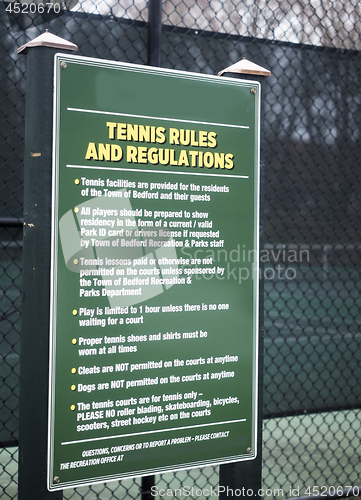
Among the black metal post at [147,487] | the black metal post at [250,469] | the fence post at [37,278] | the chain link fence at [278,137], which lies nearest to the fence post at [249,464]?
the black metal post at [250,469]

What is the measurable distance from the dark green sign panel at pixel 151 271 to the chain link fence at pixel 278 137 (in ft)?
2.84

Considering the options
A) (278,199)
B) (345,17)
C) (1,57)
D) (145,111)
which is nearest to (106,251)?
(145,111)

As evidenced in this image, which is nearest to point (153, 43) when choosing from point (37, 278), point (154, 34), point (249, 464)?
point (154, 34)

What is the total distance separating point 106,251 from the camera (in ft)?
6.38

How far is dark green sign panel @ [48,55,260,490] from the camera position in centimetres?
191

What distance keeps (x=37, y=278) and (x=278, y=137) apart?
2.82 meters

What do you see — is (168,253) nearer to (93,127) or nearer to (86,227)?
(86,227)

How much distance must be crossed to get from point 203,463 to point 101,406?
476 mm

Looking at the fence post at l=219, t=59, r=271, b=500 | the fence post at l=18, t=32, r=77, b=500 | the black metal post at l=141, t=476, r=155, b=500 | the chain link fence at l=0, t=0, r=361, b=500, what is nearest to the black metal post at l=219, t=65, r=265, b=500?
the fence post at l=219, t=59, r=271, b=500

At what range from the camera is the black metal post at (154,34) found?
8.49ft

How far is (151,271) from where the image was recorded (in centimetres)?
202

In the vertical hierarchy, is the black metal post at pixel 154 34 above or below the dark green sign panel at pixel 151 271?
above

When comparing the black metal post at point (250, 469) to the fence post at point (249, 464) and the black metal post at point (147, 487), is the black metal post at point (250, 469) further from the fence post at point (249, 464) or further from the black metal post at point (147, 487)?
the black metal post at point (147, 487)

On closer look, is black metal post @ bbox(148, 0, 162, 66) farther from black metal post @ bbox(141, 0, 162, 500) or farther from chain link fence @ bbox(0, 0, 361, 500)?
chain link fence @ bbox(0, 0, 361, 500)
